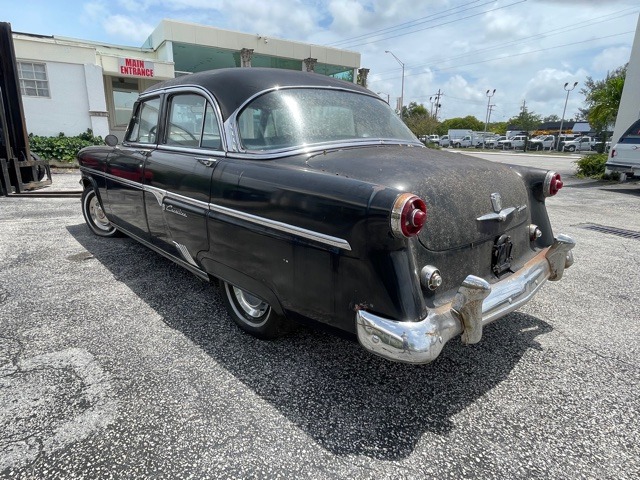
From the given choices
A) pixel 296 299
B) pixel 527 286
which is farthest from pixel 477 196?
pixel 296 299

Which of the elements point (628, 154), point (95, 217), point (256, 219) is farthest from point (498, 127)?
point (256, 219)

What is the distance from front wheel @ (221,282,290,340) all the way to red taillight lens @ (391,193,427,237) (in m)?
1.16

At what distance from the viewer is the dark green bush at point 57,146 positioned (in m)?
13.2

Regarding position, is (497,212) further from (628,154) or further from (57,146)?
(57,146)

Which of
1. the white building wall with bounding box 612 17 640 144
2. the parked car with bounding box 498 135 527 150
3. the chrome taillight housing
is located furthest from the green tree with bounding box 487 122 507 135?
the chrome taillight housing

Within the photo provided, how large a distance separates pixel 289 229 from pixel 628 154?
11.4 meters

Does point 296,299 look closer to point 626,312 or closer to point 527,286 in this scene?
point 527,286

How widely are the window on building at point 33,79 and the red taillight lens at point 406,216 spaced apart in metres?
16.6

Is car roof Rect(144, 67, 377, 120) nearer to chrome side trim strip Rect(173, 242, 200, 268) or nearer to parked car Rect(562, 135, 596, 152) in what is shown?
chrome side trim strip Rect(173, 242, 200, 268)

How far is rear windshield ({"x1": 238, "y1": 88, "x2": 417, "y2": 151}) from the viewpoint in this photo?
9.08 ft

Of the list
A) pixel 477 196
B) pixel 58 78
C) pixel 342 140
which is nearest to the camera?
pixel 477 196

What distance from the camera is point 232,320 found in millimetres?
3045

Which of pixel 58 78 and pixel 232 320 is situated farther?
pixel 58 78

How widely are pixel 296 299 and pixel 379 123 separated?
5.87 feet
